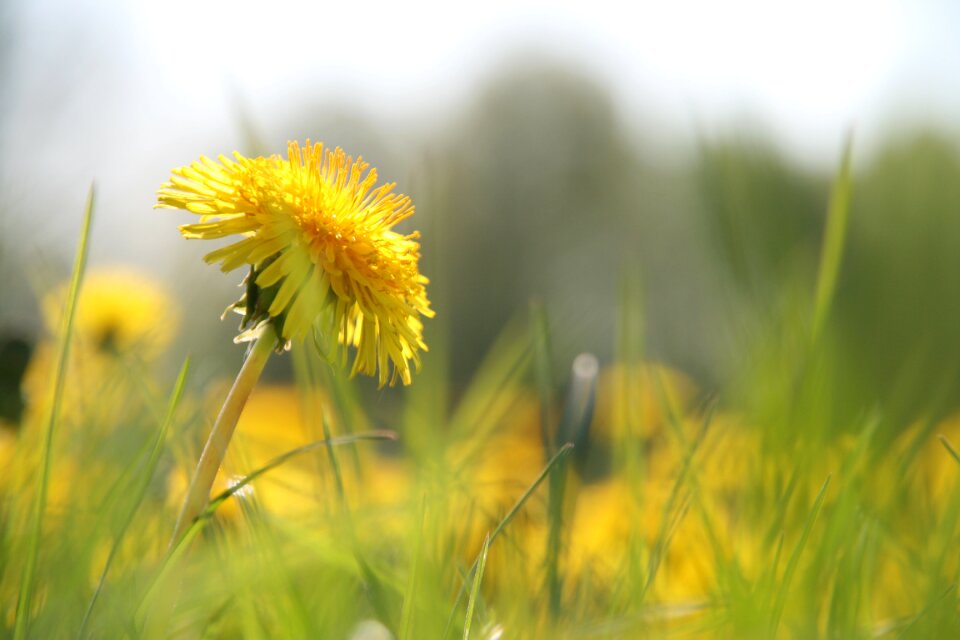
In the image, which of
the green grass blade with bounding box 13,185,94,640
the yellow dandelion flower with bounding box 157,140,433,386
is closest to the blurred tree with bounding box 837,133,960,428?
the yellow dandelion flower with bounding box 157,140,433,386

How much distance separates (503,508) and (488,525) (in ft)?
0.04

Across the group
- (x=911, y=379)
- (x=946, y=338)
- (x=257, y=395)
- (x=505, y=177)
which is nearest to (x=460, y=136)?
(x=505, y=177)

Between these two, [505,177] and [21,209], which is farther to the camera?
[505,177]

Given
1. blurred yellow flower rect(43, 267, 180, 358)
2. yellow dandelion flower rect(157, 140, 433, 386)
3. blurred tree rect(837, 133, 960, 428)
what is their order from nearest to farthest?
yellow dandelion flower rect(157, 140, 433, 386)
blurred tree rect(837, 133, 960, 428)
blurred yellow flower rect(43, 267, 180, 358)

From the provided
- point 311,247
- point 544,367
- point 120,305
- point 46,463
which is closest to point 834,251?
point 544,367

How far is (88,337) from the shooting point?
1.30 metres

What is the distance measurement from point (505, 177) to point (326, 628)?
748 centimetres

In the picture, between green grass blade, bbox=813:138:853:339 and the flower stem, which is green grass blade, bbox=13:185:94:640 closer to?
the flower stem

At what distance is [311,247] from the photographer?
43 cm

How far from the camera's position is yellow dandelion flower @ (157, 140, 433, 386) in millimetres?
410

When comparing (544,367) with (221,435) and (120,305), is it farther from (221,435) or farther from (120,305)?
(120,305)

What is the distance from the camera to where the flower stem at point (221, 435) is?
0.33 metres

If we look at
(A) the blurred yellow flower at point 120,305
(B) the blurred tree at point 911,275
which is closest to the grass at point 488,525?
(B) the blurred tree at point 911,275

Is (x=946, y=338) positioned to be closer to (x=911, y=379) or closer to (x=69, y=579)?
(x=911, y=379)
